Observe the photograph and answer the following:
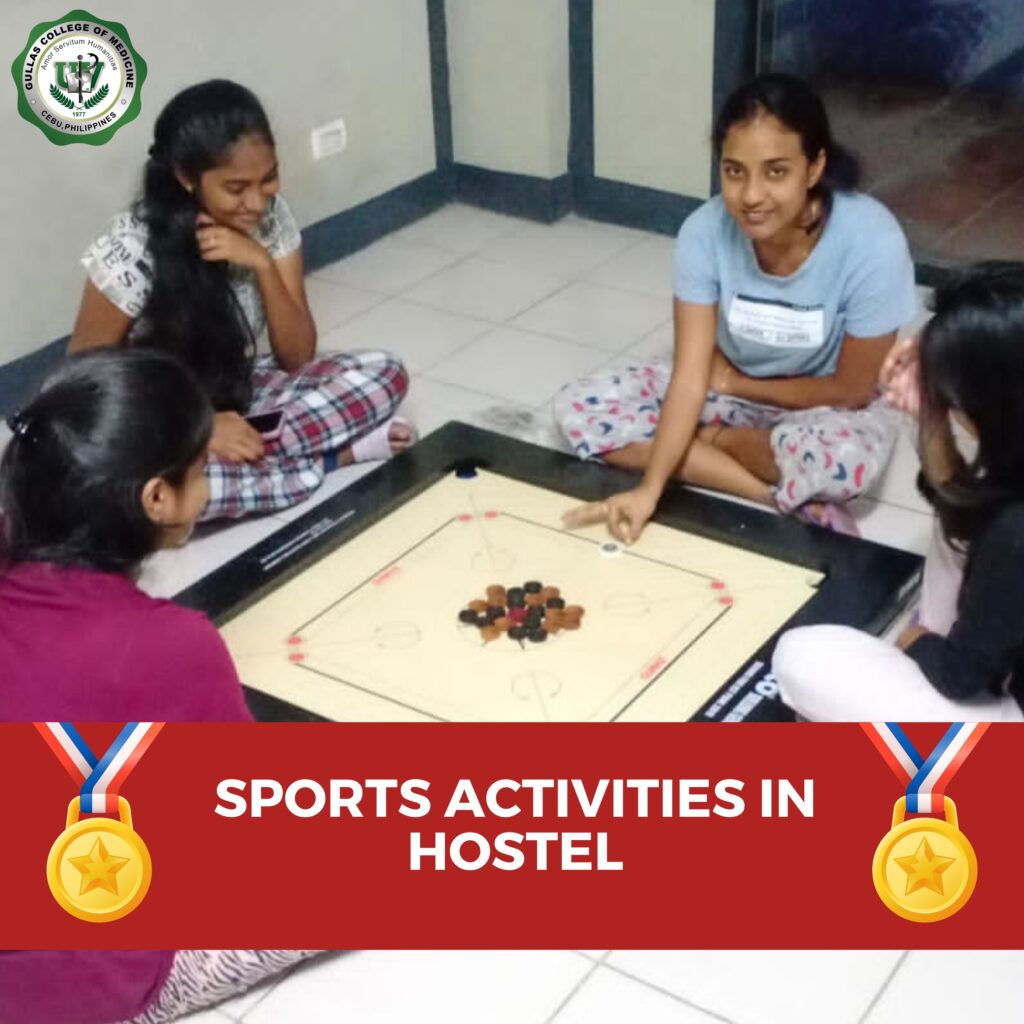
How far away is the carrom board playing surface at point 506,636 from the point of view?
189cm

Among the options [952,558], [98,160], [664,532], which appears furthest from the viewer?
[98,160]

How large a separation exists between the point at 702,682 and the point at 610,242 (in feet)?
5.71

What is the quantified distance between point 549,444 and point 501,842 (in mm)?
1190

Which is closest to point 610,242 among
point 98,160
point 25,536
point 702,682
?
point 98,160

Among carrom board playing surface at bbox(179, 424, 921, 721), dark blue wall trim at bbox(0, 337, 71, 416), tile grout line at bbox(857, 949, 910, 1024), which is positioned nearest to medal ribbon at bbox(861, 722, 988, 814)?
tile grout line at bbox(857, 949, 910, 1024)

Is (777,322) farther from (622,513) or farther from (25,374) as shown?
(25,374)

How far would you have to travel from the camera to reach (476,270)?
3.32m

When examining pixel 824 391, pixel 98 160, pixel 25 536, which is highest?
pixel 25 536

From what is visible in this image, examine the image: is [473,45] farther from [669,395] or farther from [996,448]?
[996,448]

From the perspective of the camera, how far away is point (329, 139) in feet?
10.8

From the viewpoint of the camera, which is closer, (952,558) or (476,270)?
(952,558)

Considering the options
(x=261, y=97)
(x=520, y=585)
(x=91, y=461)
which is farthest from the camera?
(x=261, y=97)

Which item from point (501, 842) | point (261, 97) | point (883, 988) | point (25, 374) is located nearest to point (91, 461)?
point (501, 842)

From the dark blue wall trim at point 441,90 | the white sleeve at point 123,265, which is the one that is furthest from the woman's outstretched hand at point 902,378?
the dark blue wall trim at point 441,90
